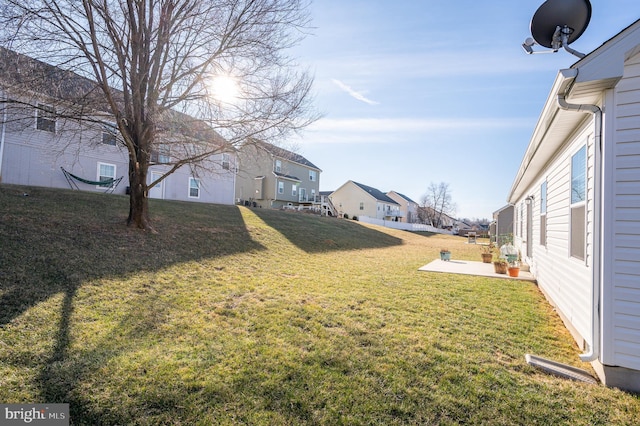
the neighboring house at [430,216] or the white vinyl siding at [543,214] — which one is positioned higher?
the neighboring house at [430,216]

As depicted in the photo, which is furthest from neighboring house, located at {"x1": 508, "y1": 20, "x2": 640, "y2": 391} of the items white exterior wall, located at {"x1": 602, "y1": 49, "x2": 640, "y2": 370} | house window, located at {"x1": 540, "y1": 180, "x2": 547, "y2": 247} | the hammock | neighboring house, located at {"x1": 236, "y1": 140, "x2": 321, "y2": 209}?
neighboring house, located at {"x1": 236, "y1": 140, "x2": 321, "y2": 209}

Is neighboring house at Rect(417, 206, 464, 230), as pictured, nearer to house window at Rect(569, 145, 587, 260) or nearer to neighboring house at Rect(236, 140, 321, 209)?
neighboring house at Rect(236, 140, 321, 209)

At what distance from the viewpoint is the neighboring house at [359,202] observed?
4206 centimetres

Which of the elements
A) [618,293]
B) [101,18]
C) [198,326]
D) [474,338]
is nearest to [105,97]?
[101,18]

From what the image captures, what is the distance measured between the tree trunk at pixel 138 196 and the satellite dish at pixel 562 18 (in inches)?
352

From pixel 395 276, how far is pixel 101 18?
9389 millimetres

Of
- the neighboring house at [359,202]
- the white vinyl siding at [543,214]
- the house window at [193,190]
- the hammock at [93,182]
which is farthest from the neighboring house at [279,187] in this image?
the white vinyl siding at [543,214]

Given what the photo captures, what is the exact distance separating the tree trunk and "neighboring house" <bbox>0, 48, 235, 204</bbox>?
2.36ft

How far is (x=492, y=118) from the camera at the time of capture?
11898mm

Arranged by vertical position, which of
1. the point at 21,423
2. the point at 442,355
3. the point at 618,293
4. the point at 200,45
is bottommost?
the point at 21,423

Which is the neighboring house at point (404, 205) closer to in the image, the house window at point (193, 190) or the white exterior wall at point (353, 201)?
the white exterior wall at point (353, 201)

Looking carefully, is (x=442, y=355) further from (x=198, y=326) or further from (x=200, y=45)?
(x=200, y=45)

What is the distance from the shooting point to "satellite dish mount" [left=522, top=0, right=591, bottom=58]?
3.44m

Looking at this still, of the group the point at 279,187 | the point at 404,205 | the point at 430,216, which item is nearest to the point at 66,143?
the point at 279,187
